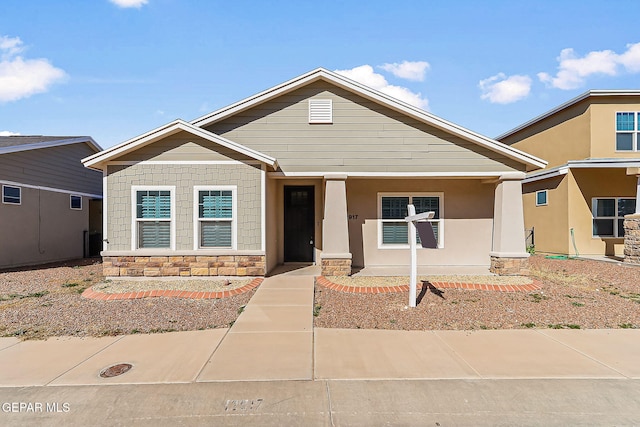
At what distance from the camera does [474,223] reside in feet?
34.0

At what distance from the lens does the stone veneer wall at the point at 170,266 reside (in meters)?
8.45

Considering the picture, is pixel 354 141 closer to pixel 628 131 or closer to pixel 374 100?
pixel 374 100

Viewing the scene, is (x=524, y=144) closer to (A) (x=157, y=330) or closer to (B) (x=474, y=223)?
(B) (x=474, y=223)

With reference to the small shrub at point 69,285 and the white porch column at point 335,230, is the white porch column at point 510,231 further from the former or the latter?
the small shrub at point 69,285

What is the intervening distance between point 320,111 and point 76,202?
1172 cm

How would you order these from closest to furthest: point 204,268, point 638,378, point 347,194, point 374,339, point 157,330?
point 638,378 < point 374,339 < point 157,330 < point 204,268 < point 347,194

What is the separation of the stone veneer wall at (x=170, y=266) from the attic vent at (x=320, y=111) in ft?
14.7

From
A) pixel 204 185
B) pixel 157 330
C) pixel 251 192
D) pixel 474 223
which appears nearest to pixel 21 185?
pixel 204 185

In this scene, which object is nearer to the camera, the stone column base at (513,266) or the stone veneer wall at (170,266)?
the stone veneer wall at (170,266)

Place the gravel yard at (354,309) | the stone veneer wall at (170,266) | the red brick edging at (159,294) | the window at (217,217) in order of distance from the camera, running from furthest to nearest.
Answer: the window at (217,217)
the stone veneer wall at (170,266)
the red brick edging at (159,294)
the gravel yard at (354,309)

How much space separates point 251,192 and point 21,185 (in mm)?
9119

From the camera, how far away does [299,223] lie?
11.0 metres

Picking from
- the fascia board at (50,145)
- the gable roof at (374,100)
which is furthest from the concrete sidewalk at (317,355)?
the fascia board at (50,145)

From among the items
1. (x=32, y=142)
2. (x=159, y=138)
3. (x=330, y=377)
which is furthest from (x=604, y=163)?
(x=32, y=142)
